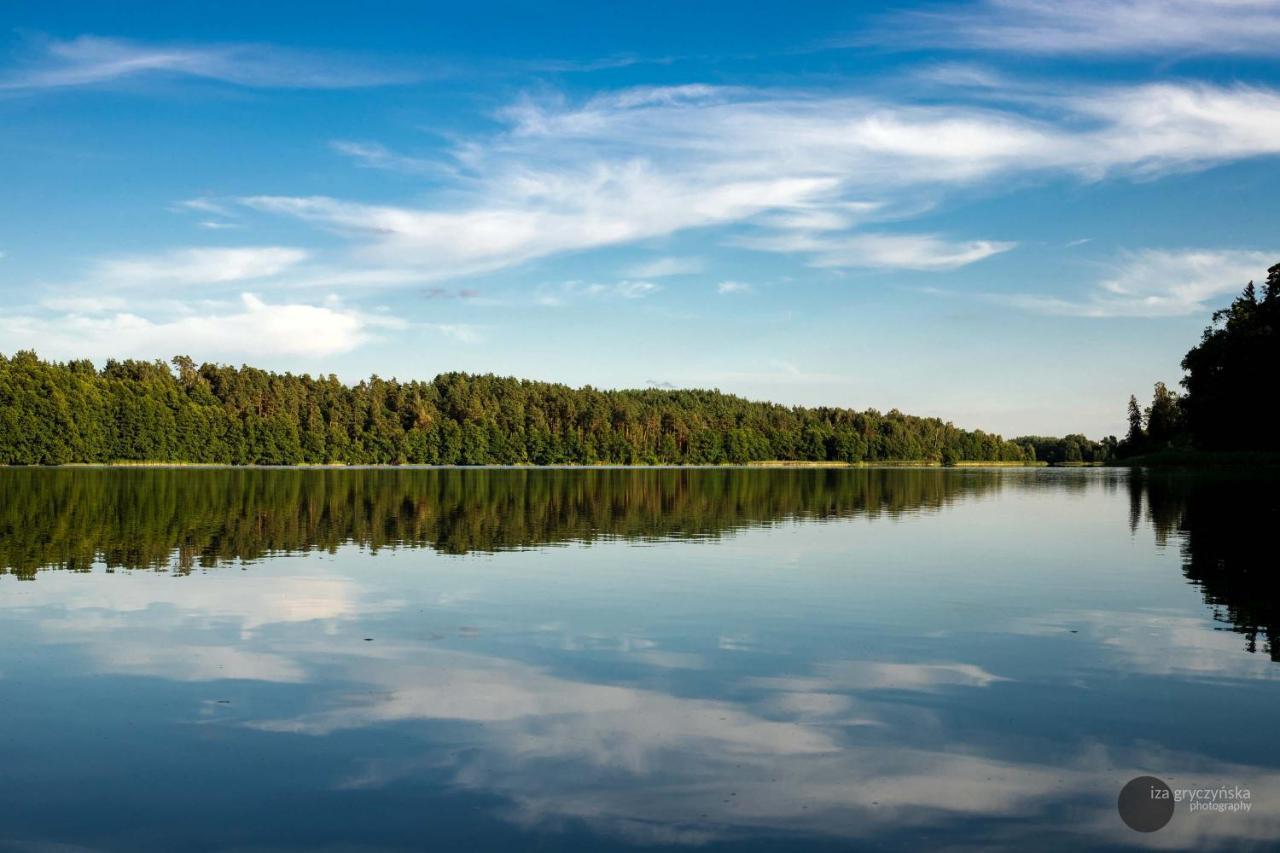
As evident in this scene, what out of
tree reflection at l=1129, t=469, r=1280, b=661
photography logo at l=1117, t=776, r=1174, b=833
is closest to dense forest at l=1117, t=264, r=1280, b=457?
tree reflection at l=1129, t=469, r=1280, b=661

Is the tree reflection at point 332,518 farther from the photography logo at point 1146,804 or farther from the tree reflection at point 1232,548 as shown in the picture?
the photography logo at point 1146,804

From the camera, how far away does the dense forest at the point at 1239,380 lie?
474 feet

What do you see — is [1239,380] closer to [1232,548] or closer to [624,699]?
[1232,548]

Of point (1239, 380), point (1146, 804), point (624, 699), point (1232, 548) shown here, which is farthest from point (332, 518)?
point (1239, 380)

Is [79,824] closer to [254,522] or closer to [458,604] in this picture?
[458,604]

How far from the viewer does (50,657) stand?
62.2 feet

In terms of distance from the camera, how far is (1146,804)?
1183cm

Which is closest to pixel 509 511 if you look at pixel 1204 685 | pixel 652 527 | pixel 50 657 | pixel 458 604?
pixel 652 527

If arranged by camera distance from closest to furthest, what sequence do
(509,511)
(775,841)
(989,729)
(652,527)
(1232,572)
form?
(775,841) → (989,729) → (1232,572) → (652,527) → (509,511)

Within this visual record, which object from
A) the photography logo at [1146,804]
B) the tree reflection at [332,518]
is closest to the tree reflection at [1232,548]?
the photography logo at [1146,804]

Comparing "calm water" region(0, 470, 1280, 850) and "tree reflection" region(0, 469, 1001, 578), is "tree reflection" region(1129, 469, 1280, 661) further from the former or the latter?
"tree reflection" region(0, 469, 1001, 578)

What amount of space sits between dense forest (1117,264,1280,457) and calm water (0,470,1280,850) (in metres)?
126

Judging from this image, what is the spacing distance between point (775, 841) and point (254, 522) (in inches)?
1772

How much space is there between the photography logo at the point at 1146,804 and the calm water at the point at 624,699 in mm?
143
